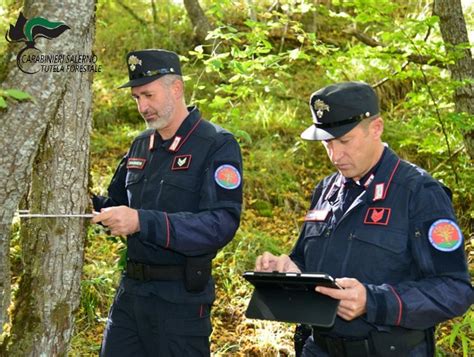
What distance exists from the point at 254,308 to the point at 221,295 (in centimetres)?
295

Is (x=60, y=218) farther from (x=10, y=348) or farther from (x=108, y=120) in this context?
(x=108, y=120)

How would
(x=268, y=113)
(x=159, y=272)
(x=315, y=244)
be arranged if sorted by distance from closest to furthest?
(x=315, y=244) < (x=159, y=272) < (x=268, y=113)

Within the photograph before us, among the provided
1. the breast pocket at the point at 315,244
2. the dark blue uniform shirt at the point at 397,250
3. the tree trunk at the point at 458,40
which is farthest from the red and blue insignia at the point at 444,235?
the tree trunk at the point at 458,40

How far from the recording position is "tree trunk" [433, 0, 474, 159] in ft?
19.8

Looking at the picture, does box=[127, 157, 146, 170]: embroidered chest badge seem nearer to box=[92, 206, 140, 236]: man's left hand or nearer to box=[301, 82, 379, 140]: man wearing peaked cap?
box=[92, 206, 140, 236]: man's left hand

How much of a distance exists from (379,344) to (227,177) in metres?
1.16

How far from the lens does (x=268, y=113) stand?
8.33 meters

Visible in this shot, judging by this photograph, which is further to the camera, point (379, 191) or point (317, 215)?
point (317, 215)

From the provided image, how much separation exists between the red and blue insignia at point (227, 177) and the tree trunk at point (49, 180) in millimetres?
663

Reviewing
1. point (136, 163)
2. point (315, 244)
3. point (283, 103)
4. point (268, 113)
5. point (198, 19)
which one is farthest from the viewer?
point (198, 19)

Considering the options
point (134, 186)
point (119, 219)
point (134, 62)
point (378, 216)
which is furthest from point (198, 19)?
point (378, 216)

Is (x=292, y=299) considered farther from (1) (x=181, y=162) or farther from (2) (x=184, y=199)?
(1) (x=181, y=162)

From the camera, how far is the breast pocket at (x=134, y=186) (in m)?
3.43

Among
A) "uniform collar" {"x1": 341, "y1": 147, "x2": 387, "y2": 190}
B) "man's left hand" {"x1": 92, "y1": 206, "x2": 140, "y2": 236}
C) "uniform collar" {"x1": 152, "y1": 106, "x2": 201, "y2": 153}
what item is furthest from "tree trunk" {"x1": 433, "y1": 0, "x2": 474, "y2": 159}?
"man's left hand" {"x1": 92, "y1": 206, "x2": 140, "y2": 236}
